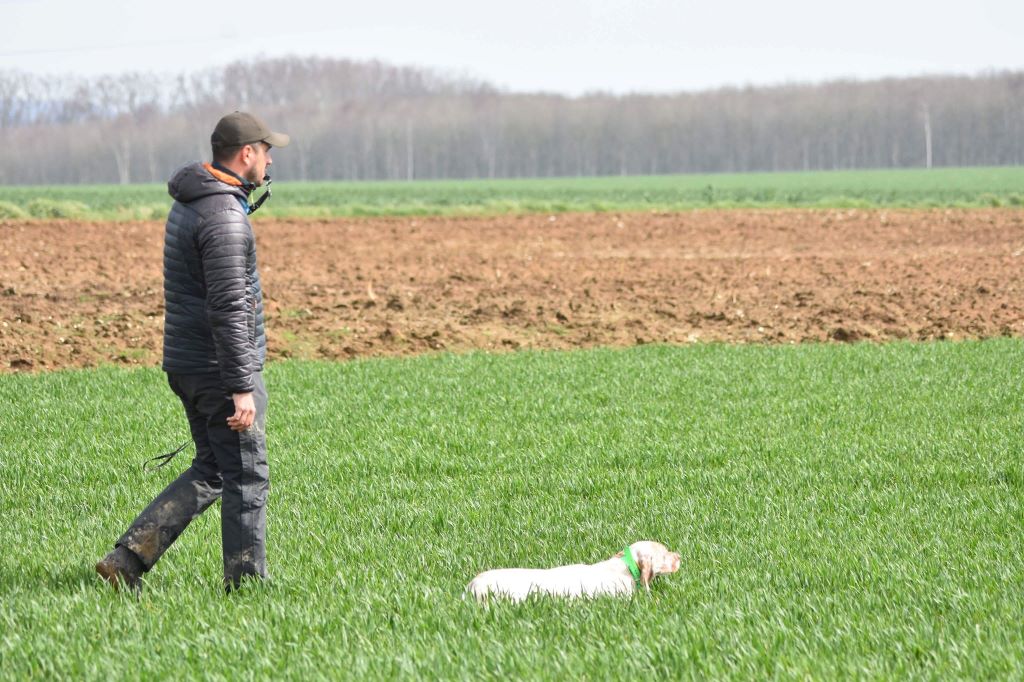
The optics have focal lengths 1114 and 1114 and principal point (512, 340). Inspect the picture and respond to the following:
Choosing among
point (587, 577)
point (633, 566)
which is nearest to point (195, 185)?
point (587, 577)

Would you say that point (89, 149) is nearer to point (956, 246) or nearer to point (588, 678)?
point (956, 246)

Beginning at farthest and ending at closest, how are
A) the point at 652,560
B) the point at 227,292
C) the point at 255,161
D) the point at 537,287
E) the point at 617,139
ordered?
the point at 617,139 < the point at 537,287 < the point at 652,560 < the point at 255,161 < the point at 227,292

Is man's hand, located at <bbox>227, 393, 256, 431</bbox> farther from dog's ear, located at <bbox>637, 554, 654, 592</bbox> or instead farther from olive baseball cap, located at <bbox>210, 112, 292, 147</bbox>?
dog's ear, located at <bbox>637, 554, 654, 592</bbox>

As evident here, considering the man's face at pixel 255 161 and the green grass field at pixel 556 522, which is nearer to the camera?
the green grass field at pixel 556 522

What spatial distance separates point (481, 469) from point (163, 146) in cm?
17363

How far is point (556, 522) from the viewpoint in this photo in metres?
7.03

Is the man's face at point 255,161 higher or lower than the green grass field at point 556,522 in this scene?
higher

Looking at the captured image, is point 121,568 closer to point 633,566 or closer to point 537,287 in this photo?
point 633,566

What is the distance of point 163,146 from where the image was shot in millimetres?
170875

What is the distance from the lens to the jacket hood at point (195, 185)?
5.28m

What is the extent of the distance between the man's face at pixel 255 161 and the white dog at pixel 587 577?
2.24 meters

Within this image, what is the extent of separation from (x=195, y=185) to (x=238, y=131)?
0.33 meters

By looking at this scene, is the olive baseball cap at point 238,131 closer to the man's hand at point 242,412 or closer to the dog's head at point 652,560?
the man's hand at point 242,412

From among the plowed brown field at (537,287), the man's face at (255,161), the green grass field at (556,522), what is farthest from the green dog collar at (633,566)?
the plowed brown field at (537,287)
